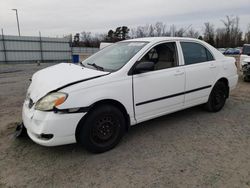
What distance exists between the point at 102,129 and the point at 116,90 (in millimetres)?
592

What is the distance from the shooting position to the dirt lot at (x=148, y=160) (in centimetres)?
254

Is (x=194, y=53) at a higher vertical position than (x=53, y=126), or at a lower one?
higher

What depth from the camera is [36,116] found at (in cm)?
279

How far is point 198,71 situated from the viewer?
4195mm

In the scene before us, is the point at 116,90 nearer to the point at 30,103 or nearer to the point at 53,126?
the point at 53,126

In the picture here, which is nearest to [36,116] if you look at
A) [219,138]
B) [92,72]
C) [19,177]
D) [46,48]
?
[19,177]

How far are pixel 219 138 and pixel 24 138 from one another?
3203 millimetres

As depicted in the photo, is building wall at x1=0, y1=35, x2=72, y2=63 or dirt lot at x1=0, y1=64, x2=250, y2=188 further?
building wall at x1=0, y1=35, x2=72, y2=63

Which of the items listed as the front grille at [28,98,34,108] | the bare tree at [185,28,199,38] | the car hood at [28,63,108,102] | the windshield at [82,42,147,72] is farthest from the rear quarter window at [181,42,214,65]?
the bare tree at [185,28,199,38]

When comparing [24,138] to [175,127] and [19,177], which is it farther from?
[175,127]

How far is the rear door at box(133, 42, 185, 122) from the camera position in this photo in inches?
134

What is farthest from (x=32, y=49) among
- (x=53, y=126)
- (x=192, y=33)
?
(x=192, y=33)

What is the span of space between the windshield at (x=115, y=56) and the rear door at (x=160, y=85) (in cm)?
25

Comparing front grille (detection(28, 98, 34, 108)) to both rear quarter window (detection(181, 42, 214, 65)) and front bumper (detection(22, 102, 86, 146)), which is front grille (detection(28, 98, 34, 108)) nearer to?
front bumper (detection(22, 102, 86, 146))
